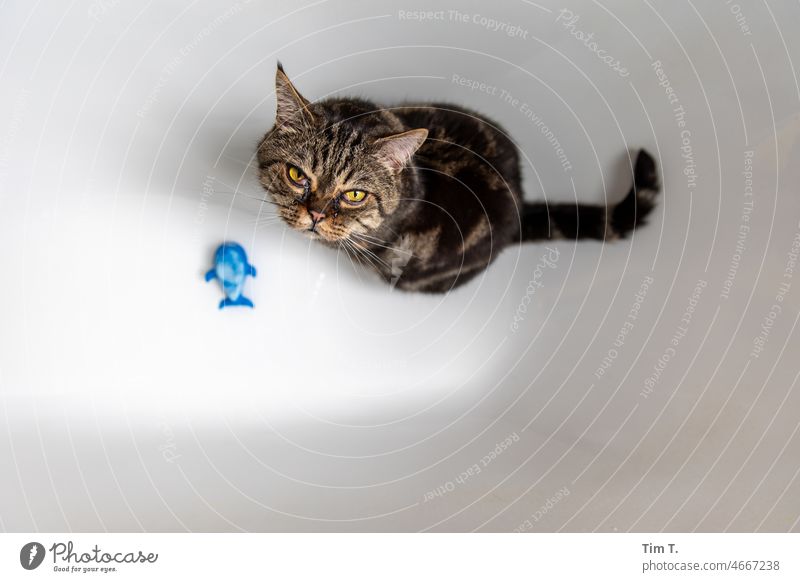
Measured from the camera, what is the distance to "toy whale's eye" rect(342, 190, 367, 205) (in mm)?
880

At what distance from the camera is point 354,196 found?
2.90 feet

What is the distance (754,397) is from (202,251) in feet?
3.80

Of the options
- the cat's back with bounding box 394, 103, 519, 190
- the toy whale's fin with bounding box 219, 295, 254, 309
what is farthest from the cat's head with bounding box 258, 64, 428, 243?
the toy whale's fin with bounding box 219, 295, 254, 309

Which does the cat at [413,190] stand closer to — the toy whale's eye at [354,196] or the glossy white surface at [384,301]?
the toy whale's eye at [354,196]

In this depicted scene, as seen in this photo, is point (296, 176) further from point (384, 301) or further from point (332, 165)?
point (384, 301)

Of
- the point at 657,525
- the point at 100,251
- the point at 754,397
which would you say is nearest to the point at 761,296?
the point at 754,397

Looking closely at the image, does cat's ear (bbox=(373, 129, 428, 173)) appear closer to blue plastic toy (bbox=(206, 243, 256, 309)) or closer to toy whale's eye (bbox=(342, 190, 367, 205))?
toy whale's eye (bbox=(342, 190, 367, 205))

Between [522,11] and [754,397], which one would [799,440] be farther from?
[522,11]

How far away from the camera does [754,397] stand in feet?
3.08

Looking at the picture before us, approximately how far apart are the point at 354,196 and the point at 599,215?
59cm

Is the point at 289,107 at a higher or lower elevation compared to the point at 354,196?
higher
